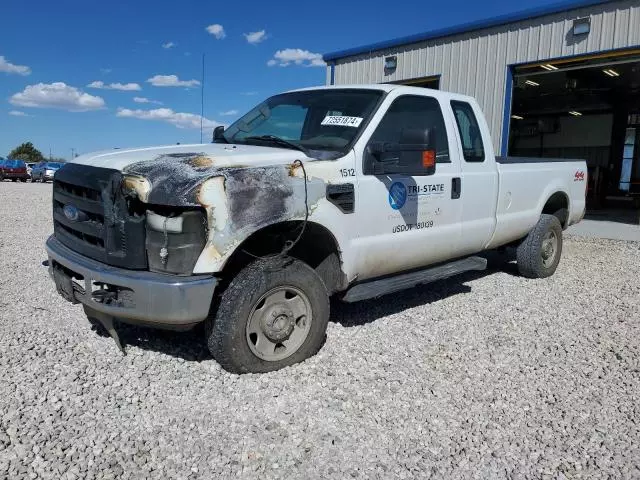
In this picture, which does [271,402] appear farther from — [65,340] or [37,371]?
[65,340]

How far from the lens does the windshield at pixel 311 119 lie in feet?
13.6

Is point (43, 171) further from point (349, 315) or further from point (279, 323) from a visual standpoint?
point (279, 323)

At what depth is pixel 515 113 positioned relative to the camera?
Answer: 25953 millimetres

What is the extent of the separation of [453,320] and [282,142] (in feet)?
7.47

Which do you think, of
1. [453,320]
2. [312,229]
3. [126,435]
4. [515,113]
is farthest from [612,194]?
[126,435]

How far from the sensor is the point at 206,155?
3477mm

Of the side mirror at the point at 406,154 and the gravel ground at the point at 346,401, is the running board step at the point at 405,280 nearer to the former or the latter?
the gravel ground at the point at 346,401

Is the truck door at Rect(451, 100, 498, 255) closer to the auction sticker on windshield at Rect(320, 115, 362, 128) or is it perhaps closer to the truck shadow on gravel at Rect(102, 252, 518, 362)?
the truck shadow on gravel at Rect(102, 252, 518, 362)

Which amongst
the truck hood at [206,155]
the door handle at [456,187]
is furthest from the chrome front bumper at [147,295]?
the door handle at [456,187]

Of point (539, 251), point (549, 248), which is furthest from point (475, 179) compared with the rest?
point (549, 248)

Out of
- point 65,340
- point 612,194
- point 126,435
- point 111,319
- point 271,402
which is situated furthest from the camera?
point 612,194

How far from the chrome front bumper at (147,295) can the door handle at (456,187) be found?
8.28 feet

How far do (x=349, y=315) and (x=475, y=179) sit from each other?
176 centimetres

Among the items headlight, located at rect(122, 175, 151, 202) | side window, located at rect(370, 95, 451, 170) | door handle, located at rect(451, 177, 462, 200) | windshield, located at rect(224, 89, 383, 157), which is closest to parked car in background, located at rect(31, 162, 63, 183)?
windshield, located at rect(224, 89, 383, 157)
